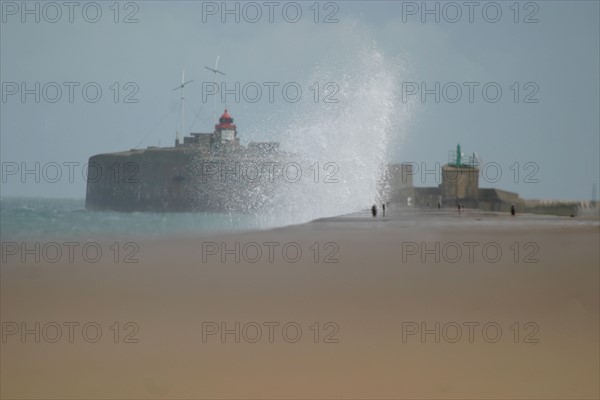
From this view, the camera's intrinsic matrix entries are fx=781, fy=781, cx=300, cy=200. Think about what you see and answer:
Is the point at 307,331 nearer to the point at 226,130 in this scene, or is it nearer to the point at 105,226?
the point at 105,226

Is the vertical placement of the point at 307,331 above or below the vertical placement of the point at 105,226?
above

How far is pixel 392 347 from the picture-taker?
617 centimetres

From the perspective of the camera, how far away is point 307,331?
679cm

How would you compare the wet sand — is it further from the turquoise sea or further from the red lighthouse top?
the red lighthouse top

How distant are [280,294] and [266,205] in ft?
220

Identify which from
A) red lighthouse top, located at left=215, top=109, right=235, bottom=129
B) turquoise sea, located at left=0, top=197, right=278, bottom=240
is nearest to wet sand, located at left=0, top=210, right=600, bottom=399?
turquoise sea, located at left=0, top=197, right=278, bottom=240

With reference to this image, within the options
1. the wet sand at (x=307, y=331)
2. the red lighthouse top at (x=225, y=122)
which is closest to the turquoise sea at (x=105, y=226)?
the wet sand at (x=307, y=331)

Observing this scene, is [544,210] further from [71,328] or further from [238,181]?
[238,181]

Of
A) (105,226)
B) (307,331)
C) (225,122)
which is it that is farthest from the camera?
(225,122)

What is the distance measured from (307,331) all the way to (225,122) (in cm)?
8420

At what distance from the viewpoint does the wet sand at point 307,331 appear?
514 cm

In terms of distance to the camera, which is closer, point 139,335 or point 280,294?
point 139,335

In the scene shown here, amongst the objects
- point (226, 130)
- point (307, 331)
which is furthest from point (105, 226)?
point (226, 130)

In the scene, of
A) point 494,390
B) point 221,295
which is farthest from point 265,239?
point 494,390
